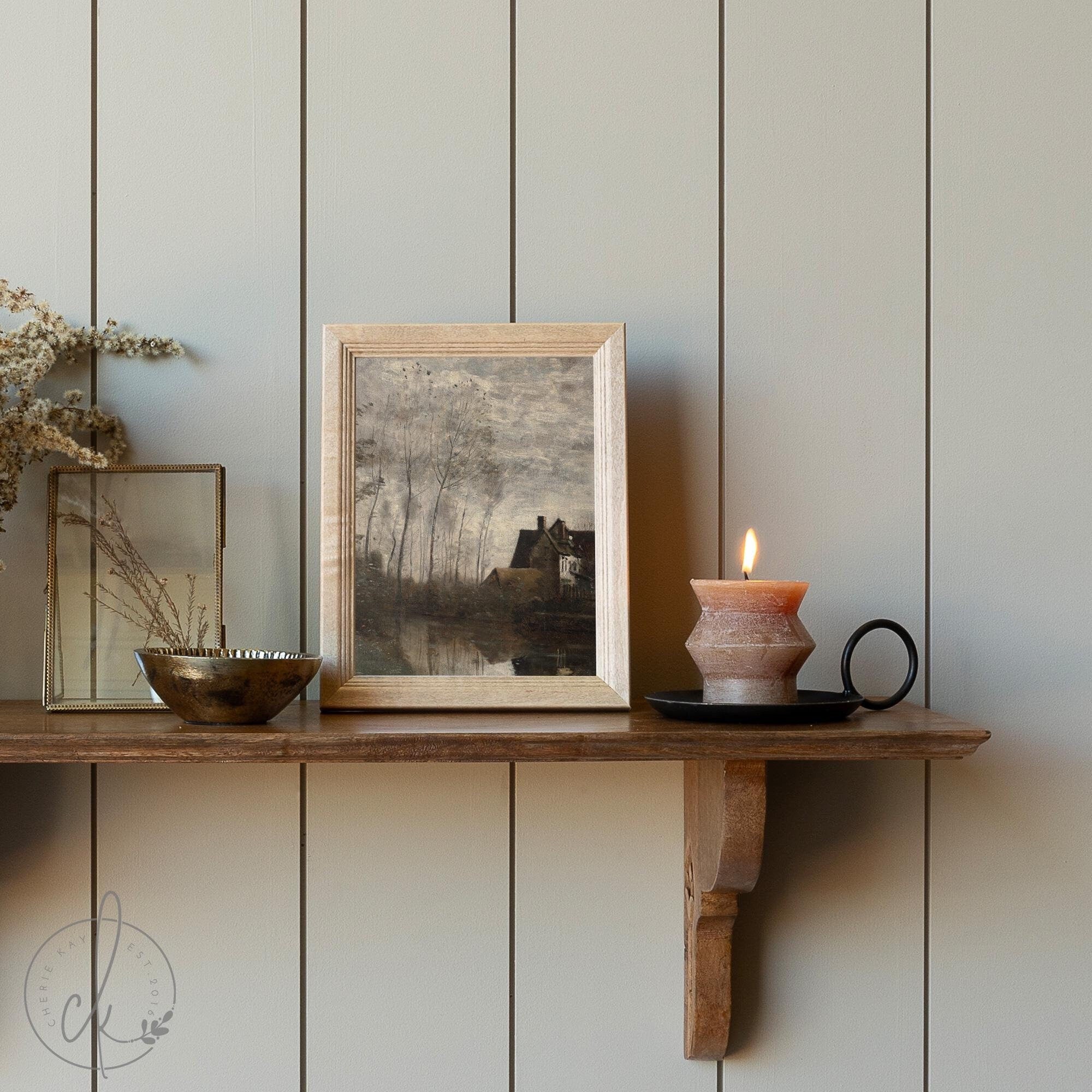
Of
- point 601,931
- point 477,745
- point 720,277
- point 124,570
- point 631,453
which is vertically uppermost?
point 720,277

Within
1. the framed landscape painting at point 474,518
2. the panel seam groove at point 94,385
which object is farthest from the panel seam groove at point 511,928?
the panel seam groove at point 94,385

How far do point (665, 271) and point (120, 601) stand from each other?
0.53 meters

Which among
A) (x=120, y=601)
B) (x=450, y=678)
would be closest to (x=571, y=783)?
(x=450, y=678)

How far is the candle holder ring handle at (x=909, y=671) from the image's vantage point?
759 millimetres

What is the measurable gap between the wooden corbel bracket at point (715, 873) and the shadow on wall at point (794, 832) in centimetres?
4

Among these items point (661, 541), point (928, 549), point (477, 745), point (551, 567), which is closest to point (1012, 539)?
point (928, 549)

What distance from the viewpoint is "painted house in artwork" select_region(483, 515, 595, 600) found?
808mm

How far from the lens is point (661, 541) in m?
0.87

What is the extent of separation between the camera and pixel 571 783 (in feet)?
2.85

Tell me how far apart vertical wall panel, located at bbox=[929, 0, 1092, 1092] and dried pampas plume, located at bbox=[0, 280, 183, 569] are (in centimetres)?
68

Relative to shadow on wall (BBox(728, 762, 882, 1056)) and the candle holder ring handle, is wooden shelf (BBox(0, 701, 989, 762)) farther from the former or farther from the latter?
shadow on wall (BBox(728, 762, 882, 1056))

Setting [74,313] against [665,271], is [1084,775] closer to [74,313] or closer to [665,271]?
[665,271]

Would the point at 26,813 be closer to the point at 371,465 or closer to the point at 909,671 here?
the point at 371,465

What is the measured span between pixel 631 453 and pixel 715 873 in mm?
348
